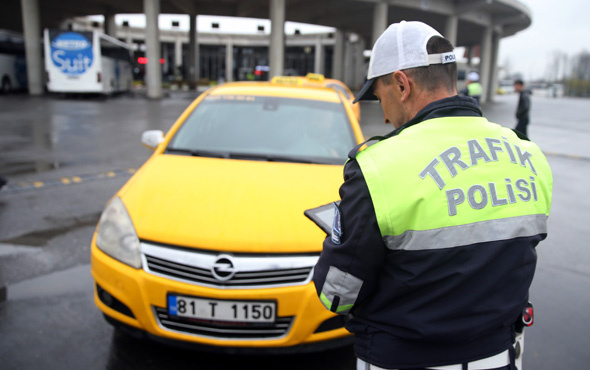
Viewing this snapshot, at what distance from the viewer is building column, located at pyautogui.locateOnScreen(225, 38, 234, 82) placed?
2354 inches

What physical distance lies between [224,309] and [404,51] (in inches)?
63.0

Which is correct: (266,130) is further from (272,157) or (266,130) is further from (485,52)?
(485,52)

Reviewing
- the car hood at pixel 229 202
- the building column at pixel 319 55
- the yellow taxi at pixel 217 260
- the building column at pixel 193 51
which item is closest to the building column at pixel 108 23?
the building column at pixel 193 51

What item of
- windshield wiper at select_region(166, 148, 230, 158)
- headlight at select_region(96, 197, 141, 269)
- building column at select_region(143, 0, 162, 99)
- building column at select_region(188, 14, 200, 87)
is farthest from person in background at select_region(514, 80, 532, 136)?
building column at select_region(188, 14, 200, 87)

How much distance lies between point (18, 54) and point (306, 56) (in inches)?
1552

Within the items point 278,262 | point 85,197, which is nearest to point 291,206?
point 278,262

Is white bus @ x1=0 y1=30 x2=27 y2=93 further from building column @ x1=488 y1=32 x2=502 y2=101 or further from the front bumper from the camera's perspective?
building column @ x1=488 y1=32 x2=502 y2=101

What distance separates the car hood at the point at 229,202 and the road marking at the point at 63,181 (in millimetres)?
4059

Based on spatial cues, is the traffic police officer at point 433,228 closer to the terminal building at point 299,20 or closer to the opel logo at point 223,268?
the opel logo at point 223,268

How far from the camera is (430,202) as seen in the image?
1213 millimetres

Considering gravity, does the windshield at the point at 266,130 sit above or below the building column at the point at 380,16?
below

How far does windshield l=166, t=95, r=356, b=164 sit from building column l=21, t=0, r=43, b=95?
25483 millimetres

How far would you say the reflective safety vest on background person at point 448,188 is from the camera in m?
1.21

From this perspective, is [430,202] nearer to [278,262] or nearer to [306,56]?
[278,262]
